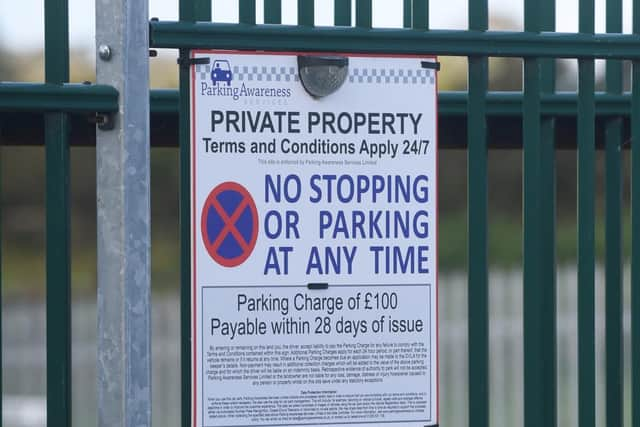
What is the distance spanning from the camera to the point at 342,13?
2986 mm

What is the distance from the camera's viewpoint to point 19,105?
9.20ft

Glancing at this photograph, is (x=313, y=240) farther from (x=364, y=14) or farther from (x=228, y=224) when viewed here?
(x=364, y=14)

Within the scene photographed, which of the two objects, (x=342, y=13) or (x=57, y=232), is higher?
(x=342, y=13)

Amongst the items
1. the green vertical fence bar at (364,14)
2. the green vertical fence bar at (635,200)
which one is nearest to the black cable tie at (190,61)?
the green vertical fence bar at (364,14)

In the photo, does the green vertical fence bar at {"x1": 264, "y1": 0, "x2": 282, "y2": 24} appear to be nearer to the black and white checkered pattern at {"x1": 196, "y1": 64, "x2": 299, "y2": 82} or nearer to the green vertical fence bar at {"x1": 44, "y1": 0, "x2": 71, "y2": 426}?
the black and white checkered pattern at {"x1": 196, "y1": 64, "x2": 299, "y2": 82}

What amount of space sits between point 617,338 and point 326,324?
90cm

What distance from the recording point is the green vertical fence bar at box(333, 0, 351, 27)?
2.98 meters

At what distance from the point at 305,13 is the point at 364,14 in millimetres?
146

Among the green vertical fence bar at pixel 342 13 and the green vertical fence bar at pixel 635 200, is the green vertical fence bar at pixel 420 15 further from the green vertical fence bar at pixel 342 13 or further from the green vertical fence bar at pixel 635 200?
the green vertical fence bar at pixel 635 200

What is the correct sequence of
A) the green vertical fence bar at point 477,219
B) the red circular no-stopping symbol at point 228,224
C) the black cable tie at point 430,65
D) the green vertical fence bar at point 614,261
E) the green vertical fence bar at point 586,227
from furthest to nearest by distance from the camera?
1. the green vertical fence bar at point 614,261
2. the green vertical fence bar at point 586,227
3. the green vertical fence bar at point 477,219
4. the black cable tie at point 430,65
5. the red circular no-stopping symbol at point 228,224

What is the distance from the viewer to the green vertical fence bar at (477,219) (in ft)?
10.0

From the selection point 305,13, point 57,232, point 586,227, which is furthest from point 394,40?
point 57,232

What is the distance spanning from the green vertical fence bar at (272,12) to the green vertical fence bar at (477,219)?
489 mm

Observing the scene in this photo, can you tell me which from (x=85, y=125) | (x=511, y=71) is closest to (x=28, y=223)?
(x=511, y=71)
